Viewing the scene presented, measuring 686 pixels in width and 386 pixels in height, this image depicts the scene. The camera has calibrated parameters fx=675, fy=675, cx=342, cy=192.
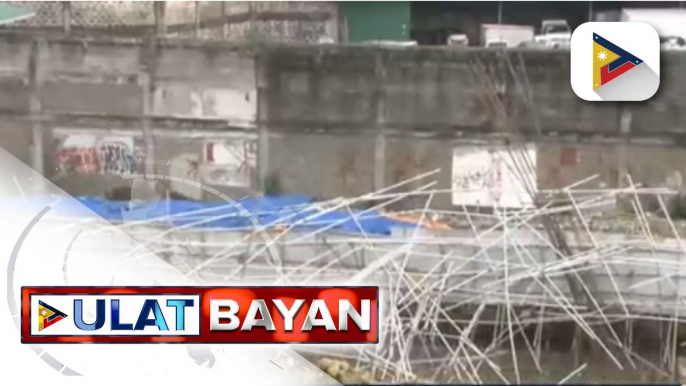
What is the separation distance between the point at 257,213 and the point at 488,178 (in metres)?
0.78

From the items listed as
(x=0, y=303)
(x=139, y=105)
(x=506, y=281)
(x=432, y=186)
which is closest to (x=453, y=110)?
(x=432, y=186)

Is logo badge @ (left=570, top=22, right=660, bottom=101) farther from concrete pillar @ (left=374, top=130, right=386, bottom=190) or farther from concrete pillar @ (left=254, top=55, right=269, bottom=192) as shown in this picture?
concrete pillar @ (left=254, top=55, right=269, bottom=192)

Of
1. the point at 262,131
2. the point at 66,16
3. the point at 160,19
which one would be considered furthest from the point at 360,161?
the point at 66,16

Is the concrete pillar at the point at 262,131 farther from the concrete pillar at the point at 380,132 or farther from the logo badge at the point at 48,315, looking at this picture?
the logo badge at the point at 48,315

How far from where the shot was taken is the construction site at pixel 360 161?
2215 mm

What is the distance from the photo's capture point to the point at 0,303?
7.52 feet

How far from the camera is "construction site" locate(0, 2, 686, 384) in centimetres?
221

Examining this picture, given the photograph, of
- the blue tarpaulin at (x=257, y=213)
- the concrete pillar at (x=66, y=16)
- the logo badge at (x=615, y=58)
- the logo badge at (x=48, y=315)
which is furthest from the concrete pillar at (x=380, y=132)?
the logo badge at (x=48, y=315)

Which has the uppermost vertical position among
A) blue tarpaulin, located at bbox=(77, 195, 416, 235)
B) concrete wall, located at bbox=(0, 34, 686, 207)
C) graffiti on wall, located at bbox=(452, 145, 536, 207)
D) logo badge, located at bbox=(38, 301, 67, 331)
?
concrete wall, located at bbox=(0, 34, 686, 207)

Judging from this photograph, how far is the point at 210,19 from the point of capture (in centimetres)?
220

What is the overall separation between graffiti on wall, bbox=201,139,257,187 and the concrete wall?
20 millimetres

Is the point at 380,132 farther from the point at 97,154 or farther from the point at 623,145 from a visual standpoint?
the point at 97,154

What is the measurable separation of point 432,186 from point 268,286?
2.10 ft

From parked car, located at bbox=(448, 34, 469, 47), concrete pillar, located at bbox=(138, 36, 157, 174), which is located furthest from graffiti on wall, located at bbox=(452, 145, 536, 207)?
concrete pillar, located at bbox=(138, 36, 157, 174)
